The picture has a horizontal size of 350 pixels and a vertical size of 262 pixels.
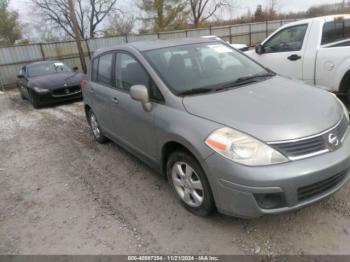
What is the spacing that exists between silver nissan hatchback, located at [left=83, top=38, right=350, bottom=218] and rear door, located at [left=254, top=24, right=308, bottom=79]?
7.25 feet

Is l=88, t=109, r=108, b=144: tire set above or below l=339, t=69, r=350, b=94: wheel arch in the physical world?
below

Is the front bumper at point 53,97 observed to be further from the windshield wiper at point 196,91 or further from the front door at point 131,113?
the windshield wiper at point 196,91

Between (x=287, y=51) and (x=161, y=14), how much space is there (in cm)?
2970

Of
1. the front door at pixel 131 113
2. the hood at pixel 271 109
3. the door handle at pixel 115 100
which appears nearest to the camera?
the hood at pixel 271 109

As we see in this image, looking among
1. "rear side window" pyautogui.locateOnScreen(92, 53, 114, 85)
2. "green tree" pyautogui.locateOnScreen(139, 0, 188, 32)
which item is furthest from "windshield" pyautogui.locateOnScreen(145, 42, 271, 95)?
"green tree" pyautogui.locateOnScreen(139, 0, 188, 32)

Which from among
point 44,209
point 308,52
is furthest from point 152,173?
point 308,52

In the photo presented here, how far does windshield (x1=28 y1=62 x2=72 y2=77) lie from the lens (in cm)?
1018

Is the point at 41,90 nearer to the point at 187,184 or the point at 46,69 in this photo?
the point at 46,69

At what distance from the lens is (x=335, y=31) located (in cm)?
551

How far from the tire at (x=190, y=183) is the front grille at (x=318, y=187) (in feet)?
2.44

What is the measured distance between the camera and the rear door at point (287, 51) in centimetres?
561

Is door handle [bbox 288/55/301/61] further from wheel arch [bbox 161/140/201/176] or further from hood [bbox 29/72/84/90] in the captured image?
hood [bbox 29/72/84/90]

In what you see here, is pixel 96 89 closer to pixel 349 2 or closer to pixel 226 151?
pixel 226 151

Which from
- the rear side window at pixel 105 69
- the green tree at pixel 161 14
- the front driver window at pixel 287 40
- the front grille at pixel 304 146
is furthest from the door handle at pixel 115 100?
the green tree at pixel 161 14
